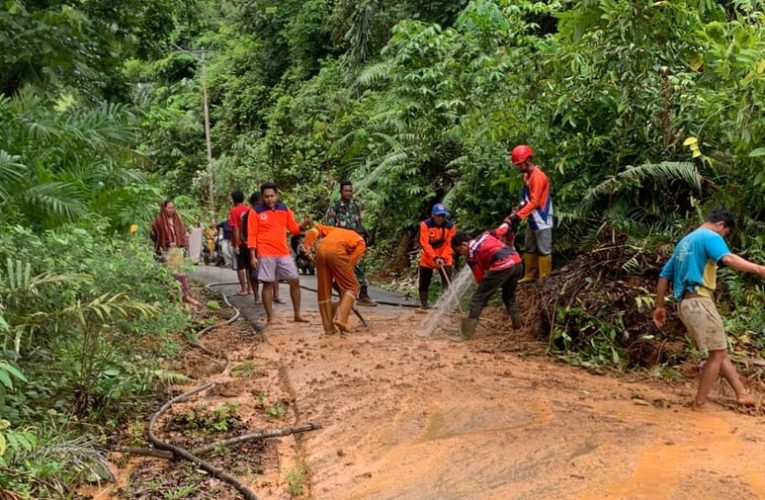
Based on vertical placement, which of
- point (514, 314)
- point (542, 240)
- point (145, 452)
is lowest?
point (145, 452)

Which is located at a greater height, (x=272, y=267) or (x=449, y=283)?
(x=272, y=267)

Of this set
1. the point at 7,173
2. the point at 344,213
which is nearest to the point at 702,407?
the point at 344,213

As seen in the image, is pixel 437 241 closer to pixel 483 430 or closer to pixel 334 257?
pixel 334 257

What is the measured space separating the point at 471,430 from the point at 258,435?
4.75 ft

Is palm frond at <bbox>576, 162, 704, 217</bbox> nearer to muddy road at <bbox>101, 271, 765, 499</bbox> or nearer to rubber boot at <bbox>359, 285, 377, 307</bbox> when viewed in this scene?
muddy road at <bbox>101, 271, 765, 499</bbox>

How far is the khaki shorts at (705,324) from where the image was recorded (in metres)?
5.18

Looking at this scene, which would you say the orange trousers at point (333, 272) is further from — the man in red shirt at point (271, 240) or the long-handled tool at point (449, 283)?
the long-handled tool at point (449, 283)

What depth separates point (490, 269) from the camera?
7516mm

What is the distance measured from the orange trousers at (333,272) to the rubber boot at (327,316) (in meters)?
0.06

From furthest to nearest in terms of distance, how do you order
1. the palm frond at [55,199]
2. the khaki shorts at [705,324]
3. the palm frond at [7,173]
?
the palm frond at [55,199]
the palm frond at [7,173]
the khaki shorts at [705,324]

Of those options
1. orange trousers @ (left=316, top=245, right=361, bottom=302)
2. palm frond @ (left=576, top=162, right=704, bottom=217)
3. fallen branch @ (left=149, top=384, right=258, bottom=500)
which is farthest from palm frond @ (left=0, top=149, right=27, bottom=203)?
palm frond @ (left=576, top=162, right=704, bottom=217)

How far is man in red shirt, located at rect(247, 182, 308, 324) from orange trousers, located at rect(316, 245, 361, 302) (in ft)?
2.89

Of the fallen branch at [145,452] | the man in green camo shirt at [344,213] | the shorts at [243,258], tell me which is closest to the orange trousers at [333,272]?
the man in green camo shirt at [344,213]

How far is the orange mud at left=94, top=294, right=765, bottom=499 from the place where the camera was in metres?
4.03
